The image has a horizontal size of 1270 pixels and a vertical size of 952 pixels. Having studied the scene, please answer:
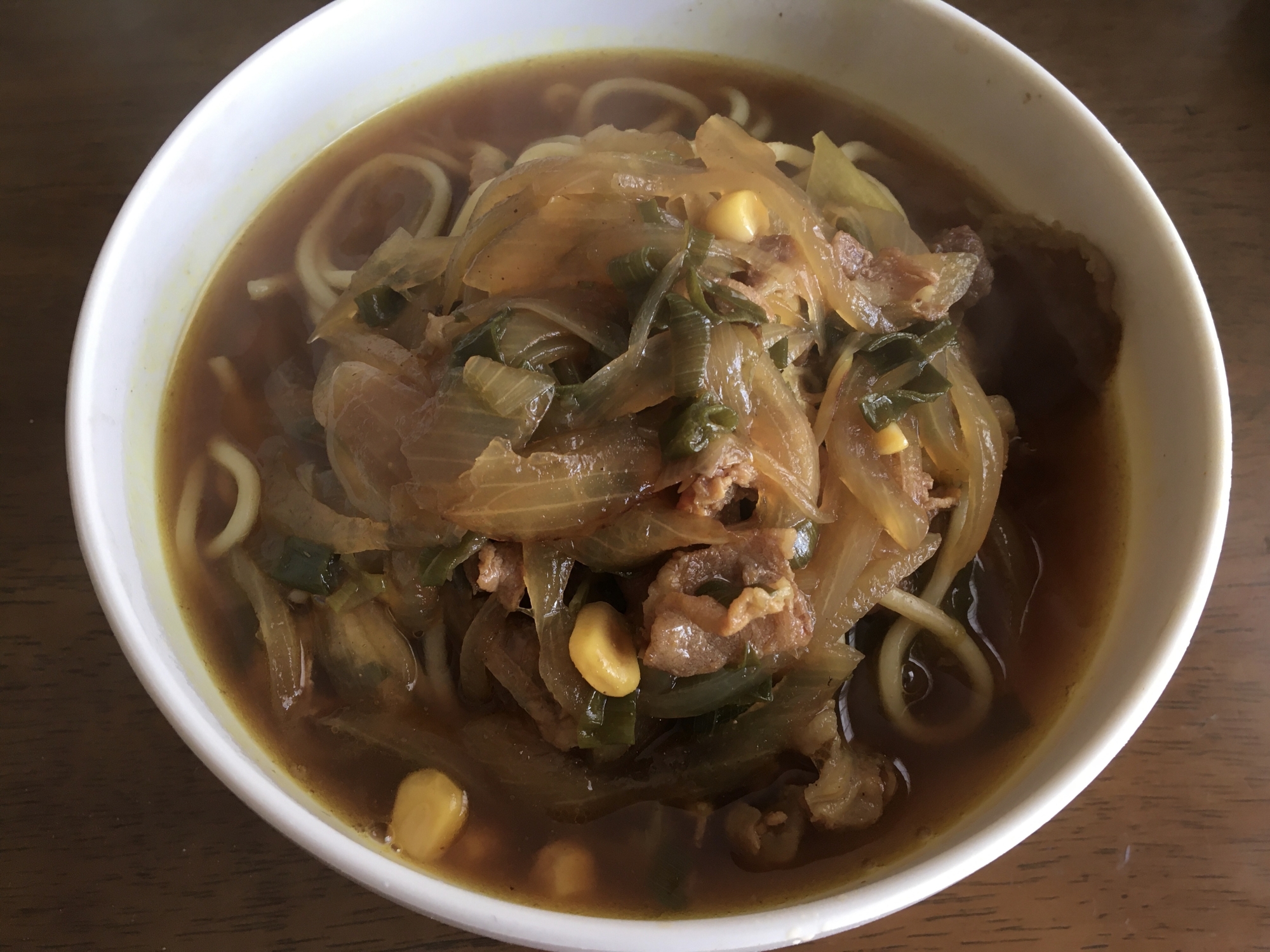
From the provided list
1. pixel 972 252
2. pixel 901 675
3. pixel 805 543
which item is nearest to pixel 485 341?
pixel 805 543

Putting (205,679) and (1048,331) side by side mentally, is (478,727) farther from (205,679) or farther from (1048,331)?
(1048,331)

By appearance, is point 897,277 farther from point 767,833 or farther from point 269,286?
point 269,286

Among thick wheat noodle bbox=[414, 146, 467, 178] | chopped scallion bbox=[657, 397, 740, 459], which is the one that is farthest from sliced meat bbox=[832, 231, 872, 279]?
thick wheat noodle bbox=[414, 146, 467, 178]

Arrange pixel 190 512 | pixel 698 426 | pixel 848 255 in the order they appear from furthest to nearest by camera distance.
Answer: pixel 190 512 < pixel 848 255 < pixel 698 426

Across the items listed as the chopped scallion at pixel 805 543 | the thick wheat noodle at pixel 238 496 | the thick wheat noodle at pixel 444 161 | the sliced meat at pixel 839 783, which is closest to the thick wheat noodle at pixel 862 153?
the thick wheat noodle at pixel 444 161

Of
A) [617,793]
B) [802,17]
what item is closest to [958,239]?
[802,17]

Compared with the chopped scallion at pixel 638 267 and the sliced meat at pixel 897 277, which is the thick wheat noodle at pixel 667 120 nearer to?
the sliced meat at pixel 897 277
